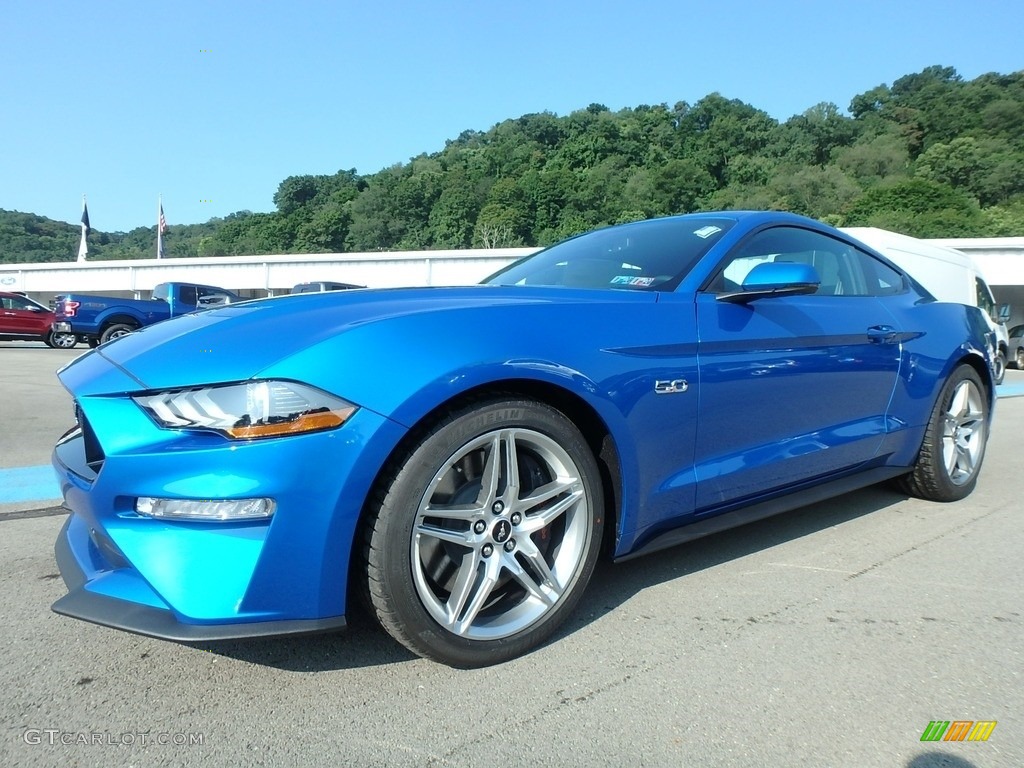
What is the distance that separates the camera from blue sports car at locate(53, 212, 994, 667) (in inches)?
68.6

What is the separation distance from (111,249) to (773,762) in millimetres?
97133

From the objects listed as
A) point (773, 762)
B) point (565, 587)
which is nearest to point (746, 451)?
point (565, 587)

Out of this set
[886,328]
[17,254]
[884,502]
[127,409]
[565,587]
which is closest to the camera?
[127,409]

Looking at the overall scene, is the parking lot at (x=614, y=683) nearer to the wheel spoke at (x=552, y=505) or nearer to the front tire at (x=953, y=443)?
the wheel spoke at (x=552, y=505)

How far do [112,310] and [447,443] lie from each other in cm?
1728

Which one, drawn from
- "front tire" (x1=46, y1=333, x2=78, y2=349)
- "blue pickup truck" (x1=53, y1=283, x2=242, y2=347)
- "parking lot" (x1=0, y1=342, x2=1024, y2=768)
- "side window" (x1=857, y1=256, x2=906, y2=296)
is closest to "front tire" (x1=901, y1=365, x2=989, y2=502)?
"side window" (x1=857, y1=256, x2=906, y2=296)

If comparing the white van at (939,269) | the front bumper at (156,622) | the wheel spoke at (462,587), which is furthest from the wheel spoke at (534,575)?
the white van at (939,269)

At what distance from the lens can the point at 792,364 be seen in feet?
9.30

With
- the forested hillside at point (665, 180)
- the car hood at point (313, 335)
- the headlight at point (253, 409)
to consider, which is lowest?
the headlight at point (253, 409)

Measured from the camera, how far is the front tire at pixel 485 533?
6.16ft

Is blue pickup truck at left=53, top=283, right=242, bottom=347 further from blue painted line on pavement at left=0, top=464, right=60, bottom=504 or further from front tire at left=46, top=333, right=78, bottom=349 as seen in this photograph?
blue painted line on pavement at left=0, top=464, right=60, bottom=504

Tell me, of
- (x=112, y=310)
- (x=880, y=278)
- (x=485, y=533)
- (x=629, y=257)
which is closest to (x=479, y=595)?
(x=485, y=533)

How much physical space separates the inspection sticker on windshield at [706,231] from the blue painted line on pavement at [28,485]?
352 cm

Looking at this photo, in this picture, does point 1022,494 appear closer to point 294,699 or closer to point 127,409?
point 294,699
